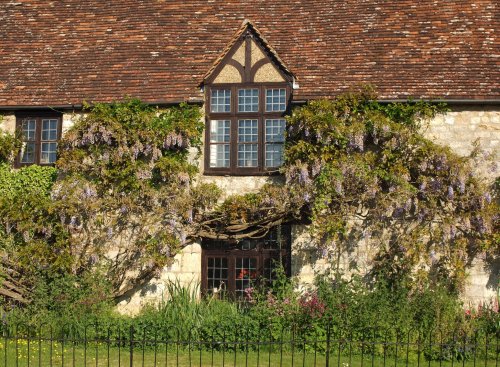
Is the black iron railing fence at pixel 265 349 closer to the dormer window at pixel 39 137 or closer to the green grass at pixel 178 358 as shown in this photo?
the green grass at pixel 178 358

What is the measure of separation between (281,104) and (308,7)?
3.16 metres

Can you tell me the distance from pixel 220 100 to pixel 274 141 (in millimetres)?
1485

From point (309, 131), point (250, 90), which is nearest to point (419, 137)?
point (309, 131)

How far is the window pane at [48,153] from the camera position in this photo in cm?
1714

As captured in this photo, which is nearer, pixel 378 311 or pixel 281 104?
pixel 378 311

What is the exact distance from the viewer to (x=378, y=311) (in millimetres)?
13617

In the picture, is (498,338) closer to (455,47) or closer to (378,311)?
(378,311)

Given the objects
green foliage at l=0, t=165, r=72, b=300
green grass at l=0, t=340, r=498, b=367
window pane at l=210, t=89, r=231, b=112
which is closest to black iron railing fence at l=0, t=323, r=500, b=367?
green grass at l=0, t=340, r=498, b=367

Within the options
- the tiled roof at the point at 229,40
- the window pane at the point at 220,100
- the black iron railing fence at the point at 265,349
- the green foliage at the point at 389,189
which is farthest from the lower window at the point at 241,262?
the tiled roof at the point at 229,40

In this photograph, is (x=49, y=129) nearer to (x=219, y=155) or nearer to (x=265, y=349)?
(x=219, y=155)

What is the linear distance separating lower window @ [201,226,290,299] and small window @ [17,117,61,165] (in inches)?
160

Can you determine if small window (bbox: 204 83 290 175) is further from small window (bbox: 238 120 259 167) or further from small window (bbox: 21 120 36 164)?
small window (bbox: 21 120 36 164)

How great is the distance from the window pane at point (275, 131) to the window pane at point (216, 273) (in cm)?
274

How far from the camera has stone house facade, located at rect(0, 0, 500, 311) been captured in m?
16.0
